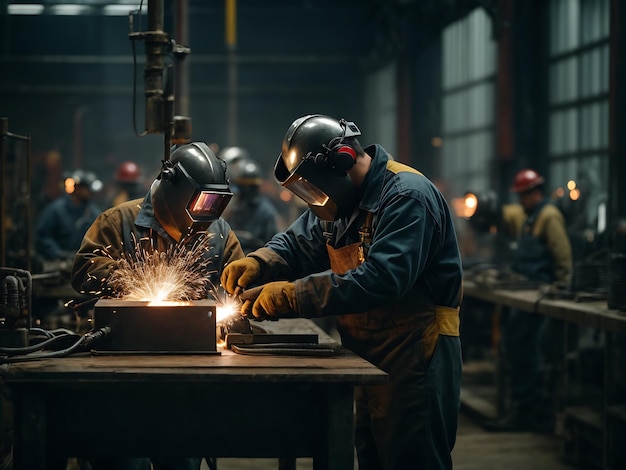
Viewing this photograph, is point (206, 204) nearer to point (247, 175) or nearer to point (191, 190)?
point (191, 190)

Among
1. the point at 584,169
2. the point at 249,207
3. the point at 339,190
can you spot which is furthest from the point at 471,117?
the point at 339,190

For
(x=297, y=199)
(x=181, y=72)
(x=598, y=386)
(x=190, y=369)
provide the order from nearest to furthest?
(x=190, y=369)
(x=598, y=386)
(x=181, y=72)
(x=297, y=199)

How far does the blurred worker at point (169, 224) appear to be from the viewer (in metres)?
3.41

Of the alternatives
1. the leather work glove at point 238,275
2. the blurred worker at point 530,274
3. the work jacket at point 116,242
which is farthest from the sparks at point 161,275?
the blurred worker at point 530,274

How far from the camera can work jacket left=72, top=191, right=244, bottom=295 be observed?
3598 millimetres

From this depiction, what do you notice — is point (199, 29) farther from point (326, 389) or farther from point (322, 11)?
point (326, 389)

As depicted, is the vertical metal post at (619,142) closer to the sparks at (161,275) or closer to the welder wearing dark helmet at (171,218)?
the welder wearing dark helmet at (171,218)

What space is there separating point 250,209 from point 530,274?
2.75m

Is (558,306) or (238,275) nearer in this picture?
(238,275)

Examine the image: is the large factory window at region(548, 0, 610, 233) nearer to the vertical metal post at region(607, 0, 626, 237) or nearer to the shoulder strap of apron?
the vertical metal post at region(607, 0, 626, 237)

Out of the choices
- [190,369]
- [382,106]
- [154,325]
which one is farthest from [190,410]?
[382,106]

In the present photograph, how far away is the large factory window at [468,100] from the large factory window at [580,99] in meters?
0.89

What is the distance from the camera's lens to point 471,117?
39.4 feet

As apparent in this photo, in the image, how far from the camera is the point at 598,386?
5.83m
